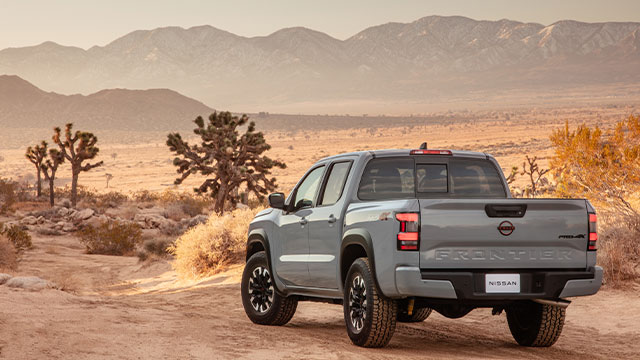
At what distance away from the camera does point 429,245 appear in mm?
7586

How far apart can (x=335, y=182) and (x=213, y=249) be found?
32.8ft

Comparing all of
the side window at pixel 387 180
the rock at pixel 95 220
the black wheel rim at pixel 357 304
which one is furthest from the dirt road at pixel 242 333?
the rock at pixel 95 220

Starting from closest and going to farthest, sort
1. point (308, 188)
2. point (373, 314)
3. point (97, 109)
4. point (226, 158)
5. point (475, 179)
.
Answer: point (373, 314), point (475, 179), point (308, 188), point (226, 158), point (97, 109)

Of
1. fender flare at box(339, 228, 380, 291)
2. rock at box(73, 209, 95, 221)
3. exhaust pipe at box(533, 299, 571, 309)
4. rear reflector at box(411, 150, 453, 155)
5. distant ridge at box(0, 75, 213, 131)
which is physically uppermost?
distant ridge at box(0, 75, 213, 131)

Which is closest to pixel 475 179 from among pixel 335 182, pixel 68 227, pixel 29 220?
pixel 335 182

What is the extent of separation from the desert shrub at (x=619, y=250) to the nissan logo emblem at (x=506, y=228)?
22.9 feet

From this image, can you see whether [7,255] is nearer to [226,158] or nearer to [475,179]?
[226,158]

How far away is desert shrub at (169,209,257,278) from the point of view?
19031 mm

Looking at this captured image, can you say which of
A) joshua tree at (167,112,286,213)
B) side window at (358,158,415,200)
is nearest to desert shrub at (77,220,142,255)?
joshua tree at (167,112,286,213)

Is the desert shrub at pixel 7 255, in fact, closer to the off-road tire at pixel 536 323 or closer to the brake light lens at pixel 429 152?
the brake light lens at pixel 429 152

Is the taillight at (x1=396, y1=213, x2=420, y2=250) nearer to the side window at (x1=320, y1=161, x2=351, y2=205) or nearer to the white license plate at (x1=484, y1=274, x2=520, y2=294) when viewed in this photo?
the white license plate at (x1=484, y1=274, x2=520, y2=294)

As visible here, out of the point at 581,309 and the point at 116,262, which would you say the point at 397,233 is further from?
the point at 116,262

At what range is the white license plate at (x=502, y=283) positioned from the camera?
25.3 feet

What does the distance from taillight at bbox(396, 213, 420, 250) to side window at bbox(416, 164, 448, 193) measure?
1664 mm
